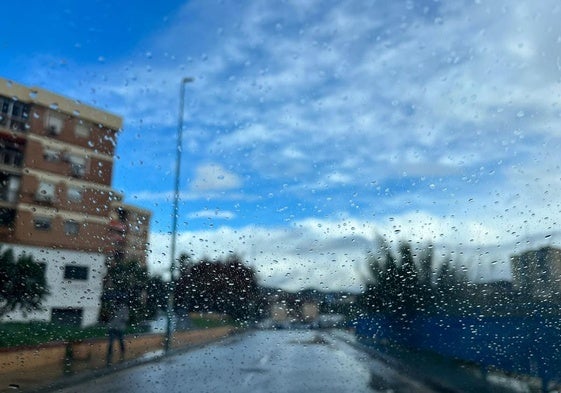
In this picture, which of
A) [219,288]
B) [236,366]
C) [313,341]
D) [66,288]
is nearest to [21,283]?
[66,288]

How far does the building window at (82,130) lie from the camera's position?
12.5ft

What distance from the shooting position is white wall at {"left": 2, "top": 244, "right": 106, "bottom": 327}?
3.82m

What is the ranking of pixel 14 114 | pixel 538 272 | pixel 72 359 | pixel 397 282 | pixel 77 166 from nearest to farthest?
pixel 14 114 < pixel 77 166 < pixel 72 359 < pixel 397 282 < pixel 538 272

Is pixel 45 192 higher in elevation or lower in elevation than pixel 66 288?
higher

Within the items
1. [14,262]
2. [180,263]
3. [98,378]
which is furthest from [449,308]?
[14,262]

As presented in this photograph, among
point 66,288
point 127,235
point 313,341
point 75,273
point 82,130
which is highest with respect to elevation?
point 82,130

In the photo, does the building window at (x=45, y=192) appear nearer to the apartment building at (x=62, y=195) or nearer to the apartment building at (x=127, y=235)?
the apartment building at (x=62, y=195)

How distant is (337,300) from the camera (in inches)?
174

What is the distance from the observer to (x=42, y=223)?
3883 millimetres

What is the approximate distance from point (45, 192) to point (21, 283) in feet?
2.11

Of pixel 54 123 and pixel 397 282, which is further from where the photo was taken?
pixel 397 282

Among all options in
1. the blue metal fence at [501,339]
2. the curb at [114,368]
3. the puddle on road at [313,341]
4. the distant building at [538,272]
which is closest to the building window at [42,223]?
the curb at [114,368]

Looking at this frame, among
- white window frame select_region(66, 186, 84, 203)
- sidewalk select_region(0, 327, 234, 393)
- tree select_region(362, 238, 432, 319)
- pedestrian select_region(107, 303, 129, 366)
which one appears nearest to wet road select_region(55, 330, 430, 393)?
sidewalk select_region(0, 327, 234, 393)

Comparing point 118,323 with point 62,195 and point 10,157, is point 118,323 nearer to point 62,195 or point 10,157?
point 62,195
